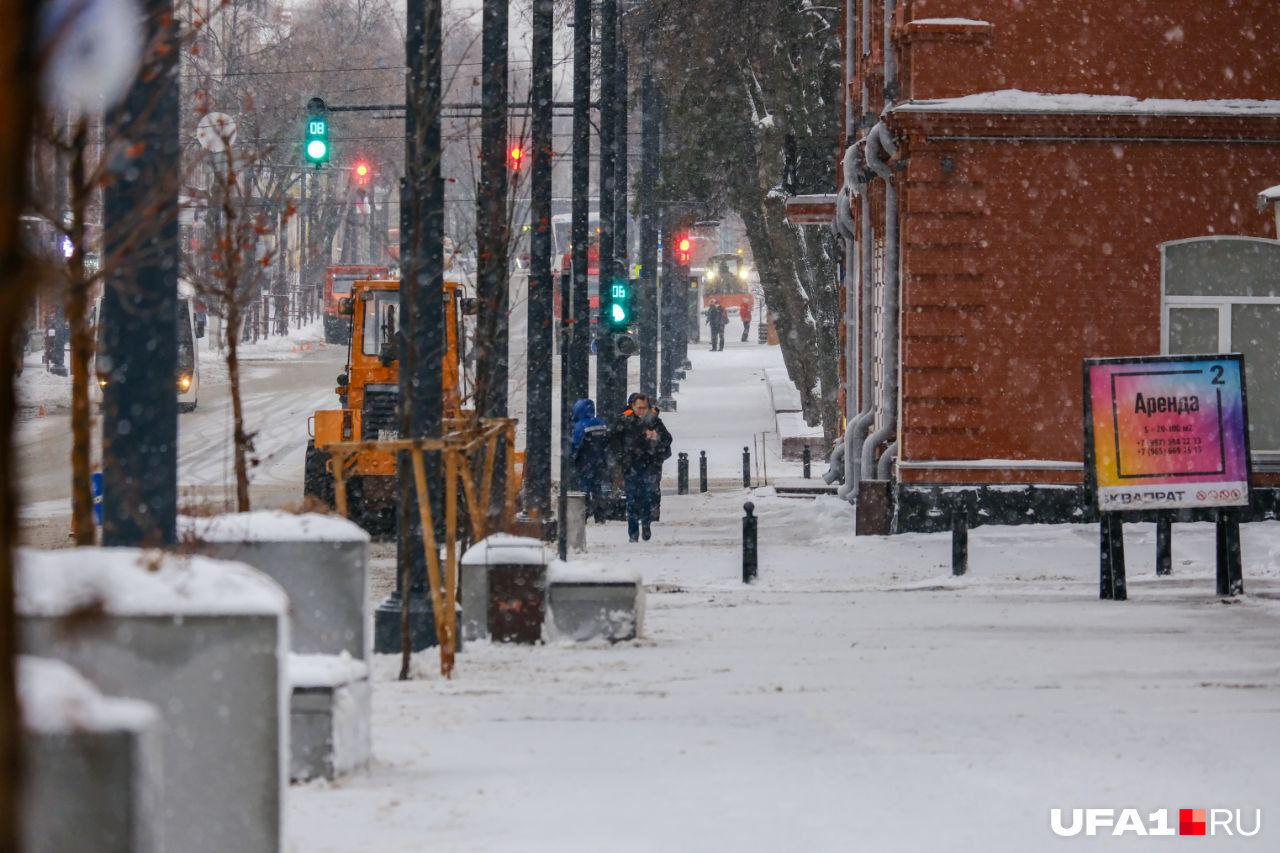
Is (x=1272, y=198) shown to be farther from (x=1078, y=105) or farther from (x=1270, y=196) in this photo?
(x=1078, y=105)

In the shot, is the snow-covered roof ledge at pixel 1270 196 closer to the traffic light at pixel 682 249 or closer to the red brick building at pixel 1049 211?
the red brick building at pixel 1049 211

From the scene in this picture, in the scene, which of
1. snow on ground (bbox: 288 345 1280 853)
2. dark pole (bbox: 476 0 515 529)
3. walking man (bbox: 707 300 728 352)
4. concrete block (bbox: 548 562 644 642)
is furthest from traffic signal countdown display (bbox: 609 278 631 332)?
walking man (bbox: 707 300 728 352)

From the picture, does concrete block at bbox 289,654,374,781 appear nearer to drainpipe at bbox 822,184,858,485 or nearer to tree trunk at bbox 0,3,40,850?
tree trunk at bbox 0,3,40,850

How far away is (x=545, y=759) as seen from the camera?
28.9 feet

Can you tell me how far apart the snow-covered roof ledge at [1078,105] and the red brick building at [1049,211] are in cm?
4

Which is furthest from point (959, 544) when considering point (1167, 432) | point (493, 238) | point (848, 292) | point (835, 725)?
point (848, 292)

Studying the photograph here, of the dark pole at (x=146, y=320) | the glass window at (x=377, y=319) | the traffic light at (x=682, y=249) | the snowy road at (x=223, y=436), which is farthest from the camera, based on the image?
the traffic light at (x=682, y=249)

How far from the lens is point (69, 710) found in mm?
4148

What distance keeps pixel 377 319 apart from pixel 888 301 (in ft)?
21.6

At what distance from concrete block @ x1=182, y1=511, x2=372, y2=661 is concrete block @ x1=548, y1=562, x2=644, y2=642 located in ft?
15.0

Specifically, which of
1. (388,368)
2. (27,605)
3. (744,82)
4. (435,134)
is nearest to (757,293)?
(744,82)

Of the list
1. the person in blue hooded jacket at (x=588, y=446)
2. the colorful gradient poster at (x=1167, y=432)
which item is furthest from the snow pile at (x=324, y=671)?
the person in blue hooded jacket at (x=588, y=446)

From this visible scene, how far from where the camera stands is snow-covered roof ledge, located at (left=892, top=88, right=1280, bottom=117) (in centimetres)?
2222

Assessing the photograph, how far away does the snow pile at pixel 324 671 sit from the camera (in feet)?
26.2
